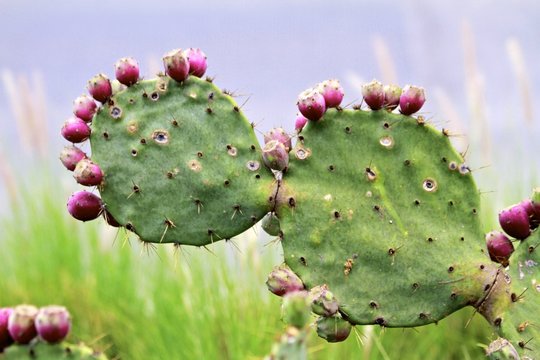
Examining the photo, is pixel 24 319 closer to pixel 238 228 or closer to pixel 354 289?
pixel 238 228

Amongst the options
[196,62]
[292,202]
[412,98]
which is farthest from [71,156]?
[412,98]

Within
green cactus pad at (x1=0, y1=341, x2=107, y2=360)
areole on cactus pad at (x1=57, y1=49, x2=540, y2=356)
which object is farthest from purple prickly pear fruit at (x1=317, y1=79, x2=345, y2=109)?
green cactus pad at (x1=0, y1=341, x2=107, y2=360)

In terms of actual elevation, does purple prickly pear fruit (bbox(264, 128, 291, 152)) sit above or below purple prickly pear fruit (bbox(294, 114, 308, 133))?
below

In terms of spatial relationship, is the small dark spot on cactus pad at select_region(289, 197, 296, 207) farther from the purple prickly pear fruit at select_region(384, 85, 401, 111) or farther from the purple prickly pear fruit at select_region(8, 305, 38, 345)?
the purple prickly pear fruit at select_region(8, 305, 38, 345)

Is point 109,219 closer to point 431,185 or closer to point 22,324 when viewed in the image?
point 22,324

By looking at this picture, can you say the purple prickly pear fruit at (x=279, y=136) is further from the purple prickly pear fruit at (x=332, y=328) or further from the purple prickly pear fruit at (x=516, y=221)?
the purple prickly pear fruit at (x=516, y=221)

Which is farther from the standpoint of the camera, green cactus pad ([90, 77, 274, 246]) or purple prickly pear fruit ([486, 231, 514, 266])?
purple prickly pear fruit ([486, 231, 514, 266])

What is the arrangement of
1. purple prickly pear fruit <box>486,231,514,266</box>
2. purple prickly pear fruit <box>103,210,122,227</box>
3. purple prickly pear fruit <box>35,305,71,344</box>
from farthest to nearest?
purple prickly pear fruit <box>486,231,514,266</box> → purple prickly pear fruit <box>103,210,122,227</box> → purple prickly pear fruit <box>35,305,71,344</box>
